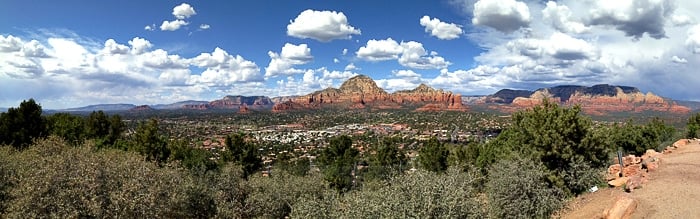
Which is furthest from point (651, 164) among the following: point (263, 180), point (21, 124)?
point (21, 124)

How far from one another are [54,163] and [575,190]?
3157 centimetres

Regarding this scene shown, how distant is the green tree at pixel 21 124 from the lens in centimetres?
4937

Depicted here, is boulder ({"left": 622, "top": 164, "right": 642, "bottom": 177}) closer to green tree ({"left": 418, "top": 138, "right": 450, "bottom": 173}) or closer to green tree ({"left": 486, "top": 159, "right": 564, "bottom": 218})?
green tree ({"left": 486, "top": 159, "right": 564, "bottom": 218})

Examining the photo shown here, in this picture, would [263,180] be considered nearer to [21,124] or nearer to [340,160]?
[340,160]

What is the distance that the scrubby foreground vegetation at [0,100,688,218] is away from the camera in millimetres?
18656

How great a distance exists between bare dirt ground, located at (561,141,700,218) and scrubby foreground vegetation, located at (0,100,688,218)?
5.16 ft

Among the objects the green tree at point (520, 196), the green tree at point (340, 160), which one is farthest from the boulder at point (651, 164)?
the green tree at point (340, 160)

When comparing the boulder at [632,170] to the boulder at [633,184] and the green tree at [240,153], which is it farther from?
the green tree at [240,153]

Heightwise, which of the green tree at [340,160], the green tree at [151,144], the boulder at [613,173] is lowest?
the green tree at [340,160]

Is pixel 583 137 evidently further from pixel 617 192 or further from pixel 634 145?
pixel 634 145

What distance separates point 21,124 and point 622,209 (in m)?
58.0

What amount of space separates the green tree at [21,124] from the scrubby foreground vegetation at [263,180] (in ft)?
0.37

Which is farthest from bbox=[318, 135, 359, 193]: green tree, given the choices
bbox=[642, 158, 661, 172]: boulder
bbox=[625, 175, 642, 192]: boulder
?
bbox=[625, 175, 642, 192]: boulder

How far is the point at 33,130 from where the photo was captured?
51562 mm
